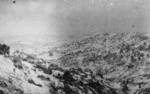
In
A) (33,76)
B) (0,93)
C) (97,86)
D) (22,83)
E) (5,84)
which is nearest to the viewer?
(0,93)

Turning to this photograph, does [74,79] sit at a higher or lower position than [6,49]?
lower

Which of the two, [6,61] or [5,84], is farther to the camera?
[6,61]

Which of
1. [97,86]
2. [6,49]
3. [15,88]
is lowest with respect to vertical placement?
[97,86]

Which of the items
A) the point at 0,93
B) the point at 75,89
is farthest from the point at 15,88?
the point at 75,89

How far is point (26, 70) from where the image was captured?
5419cm

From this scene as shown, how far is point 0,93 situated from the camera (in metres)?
39.5

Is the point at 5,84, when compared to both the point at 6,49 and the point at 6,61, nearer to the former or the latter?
the point at 6,61

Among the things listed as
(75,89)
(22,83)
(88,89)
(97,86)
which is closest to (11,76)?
(22,83)

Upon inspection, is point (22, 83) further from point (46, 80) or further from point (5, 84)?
point (46, 80)

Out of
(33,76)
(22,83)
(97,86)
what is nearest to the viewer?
(22,83)

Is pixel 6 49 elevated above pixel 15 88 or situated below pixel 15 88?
above

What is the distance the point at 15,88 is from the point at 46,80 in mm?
10700

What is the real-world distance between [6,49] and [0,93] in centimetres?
2244

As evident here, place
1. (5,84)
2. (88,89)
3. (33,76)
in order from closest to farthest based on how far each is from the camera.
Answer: (5,84) → (33,76) → (88,89)
